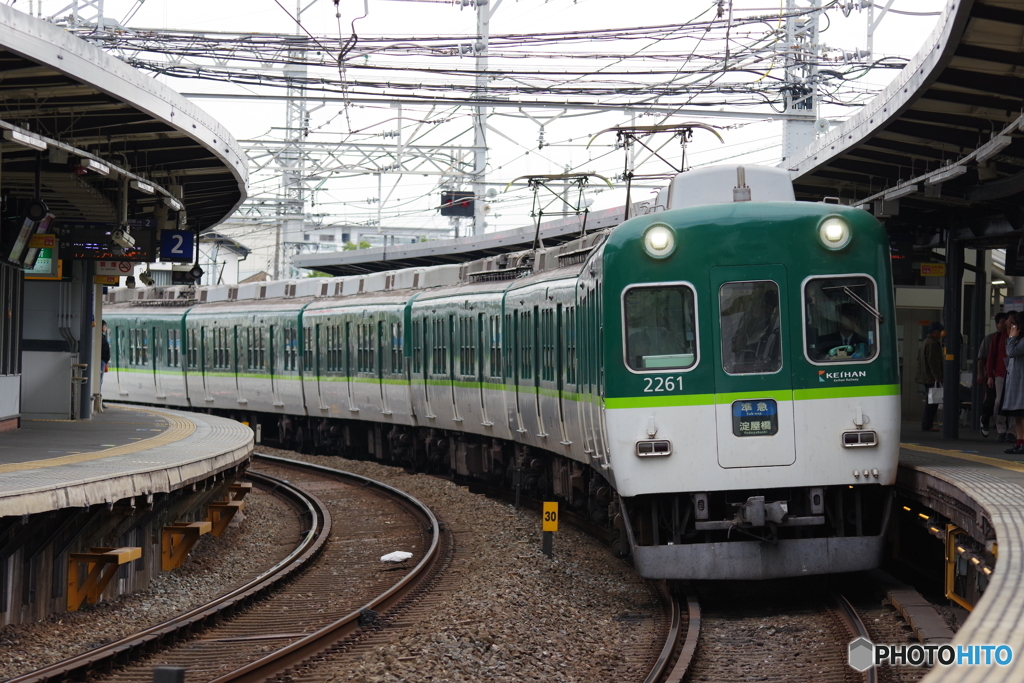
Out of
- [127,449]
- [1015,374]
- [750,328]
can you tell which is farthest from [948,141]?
[127,449]

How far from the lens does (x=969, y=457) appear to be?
11.4 m

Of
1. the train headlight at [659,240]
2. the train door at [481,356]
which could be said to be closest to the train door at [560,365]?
the train headlight at [659,240]

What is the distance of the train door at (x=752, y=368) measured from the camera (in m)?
9.26

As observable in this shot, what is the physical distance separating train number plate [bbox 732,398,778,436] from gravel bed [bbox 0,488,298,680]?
15.6ft

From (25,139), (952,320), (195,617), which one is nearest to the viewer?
(195,617)

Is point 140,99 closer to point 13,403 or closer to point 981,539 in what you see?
point 13,403

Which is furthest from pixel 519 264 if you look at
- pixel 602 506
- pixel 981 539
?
pixel 981 539

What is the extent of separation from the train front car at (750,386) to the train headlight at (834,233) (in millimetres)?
10

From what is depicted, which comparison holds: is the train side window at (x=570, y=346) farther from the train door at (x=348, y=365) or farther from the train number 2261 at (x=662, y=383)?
the train door at (x=348, y=365)

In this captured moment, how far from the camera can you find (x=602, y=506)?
13.1 meters

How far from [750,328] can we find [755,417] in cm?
65

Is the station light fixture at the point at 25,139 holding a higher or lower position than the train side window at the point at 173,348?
higher

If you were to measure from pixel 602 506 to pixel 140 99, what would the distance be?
5998 millimetres

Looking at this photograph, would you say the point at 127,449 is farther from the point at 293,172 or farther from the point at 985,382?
the point at 293,172
